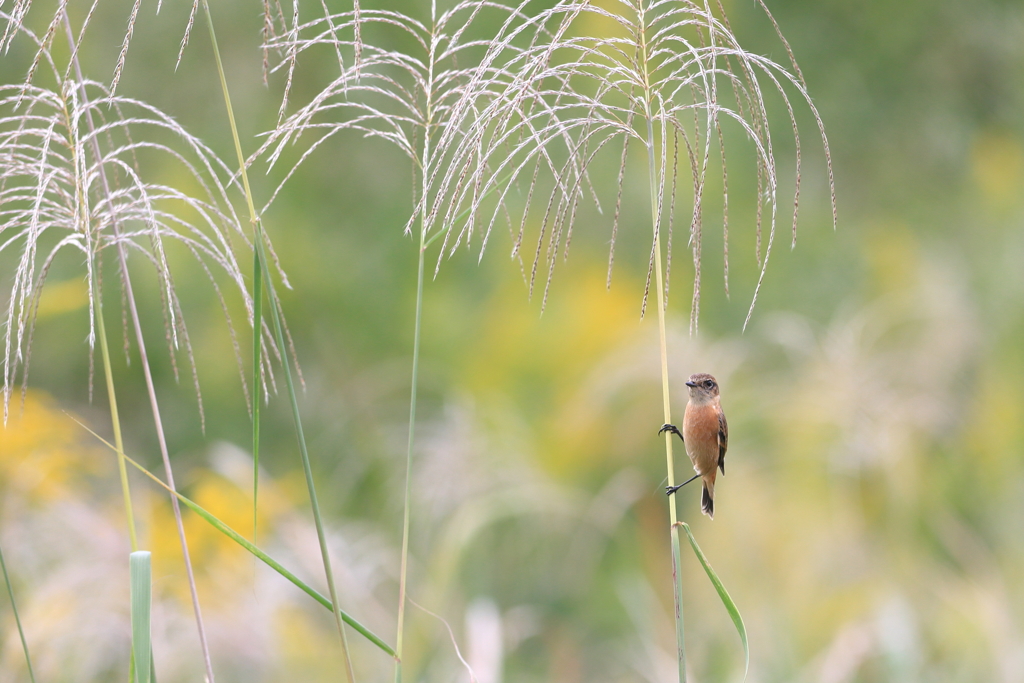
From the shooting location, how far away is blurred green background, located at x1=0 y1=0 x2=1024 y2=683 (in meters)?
2.42

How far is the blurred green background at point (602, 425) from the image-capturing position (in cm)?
242

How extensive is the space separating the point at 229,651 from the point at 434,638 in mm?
601

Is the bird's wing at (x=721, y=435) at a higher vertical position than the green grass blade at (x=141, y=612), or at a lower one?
higher

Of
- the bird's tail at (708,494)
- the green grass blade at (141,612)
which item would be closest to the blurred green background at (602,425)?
the bird's tail at (708,494)

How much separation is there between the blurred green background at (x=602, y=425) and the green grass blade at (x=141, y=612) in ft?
3.16

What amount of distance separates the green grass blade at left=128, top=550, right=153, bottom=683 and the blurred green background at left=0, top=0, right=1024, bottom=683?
0.96 metres

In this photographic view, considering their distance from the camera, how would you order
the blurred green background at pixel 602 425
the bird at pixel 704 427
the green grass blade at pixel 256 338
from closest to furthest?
the green grass blade at pixel 256 338, the bird at pixel 704 427, the blurred green background at pixel 602 425

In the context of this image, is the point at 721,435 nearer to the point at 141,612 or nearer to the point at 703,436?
the point at 703,436

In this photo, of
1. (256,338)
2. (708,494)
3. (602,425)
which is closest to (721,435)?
(708,494)

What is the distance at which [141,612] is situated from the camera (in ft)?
2.31

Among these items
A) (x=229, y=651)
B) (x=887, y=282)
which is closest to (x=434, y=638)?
(x=229, y=651)

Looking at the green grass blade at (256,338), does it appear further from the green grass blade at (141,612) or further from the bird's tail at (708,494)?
the bird's tail at (708,494)

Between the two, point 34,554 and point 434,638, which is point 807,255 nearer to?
point 434,638

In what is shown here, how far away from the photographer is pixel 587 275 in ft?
13.3
